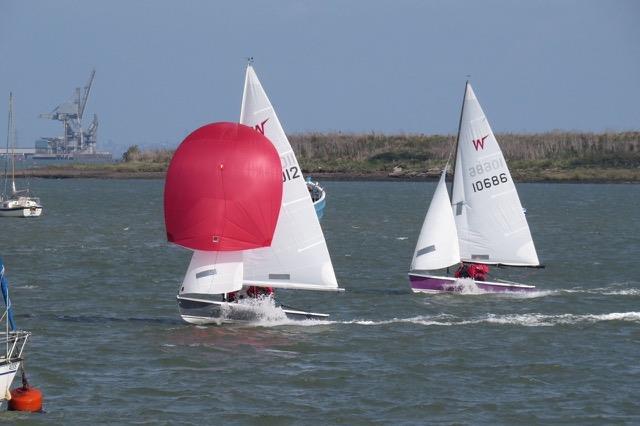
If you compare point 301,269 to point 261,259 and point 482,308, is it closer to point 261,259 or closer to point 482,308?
point 261,259

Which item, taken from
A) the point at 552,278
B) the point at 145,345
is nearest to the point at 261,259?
the point at 145,345

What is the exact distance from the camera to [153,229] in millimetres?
60438

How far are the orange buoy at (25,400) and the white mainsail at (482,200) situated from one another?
17.3 m

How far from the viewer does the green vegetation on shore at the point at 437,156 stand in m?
126

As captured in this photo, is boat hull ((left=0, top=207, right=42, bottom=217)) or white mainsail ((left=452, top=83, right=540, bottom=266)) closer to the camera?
white mainsail ((left=452, top=83, right=540, bottom=266))

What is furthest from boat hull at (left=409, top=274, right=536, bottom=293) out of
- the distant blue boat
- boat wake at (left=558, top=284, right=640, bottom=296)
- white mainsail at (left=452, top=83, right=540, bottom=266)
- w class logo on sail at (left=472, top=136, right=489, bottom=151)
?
the distant blue boat

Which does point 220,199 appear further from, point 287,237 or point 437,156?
point 437,156

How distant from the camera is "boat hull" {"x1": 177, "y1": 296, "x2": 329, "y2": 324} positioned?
27312 mm

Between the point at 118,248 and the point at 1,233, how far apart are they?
36.5 feet

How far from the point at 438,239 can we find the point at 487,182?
2737 mm

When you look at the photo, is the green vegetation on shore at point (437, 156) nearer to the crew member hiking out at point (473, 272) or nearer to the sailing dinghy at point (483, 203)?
the sailing dinghy at point (483, 203)

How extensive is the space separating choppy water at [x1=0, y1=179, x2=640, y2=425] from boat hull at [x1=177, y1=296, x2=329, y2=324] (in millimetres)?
248

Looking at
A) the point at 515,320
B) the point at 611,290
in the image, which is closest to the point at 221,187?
the point at 515,320

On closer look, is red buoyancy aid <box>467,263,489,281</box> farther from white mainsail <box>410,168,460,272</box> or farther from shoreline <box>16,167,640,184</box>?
shoreline <box>16,167,640,184</box>
